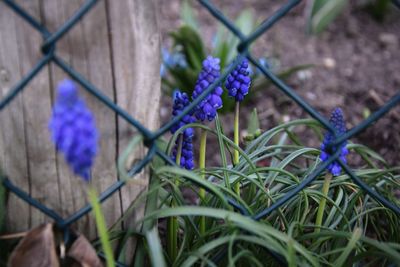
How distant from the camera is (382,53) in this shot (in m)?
4.23

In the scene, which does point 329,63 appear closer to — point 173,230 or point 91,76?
point 173,230

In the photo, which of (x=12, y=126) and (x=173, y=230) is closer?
(x=12, y=126)

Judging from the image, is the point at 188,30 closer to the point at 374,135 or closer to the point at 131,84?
the point at 374,135

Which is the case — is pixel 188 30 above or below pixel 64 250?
above

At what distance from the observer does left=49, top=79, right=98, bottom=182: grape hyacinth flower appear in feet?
3.45

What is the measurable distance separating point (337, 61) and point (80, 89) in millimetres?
3137

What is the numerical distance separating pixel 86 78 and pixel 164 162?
31 centimetres

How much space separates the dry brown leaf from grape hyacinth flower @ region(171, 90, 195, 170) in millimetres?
485

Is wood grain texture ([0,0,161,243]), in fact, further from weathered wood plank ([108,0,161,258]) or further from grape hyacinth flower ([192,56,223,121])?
grape hyacinth flower ([192,56,223,121])

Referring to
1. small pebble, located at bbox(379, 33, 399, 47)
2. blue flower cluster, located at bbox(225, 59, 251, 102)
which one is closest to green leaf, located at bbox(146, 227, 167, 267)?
blue flower cluster, located at bbox(225, 59, 251, 102)

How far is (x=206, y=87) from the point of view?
153cm

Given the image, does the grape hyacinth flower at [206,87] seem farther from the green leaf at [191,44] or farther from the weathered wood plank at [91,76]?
the green leaf at [191,44]

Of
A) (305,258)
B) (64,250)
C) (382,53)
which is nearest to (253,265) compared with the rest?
(305,258)

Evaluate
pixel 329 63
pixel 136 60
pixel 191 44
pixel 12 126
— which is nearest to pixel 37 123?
pixel 12 126
